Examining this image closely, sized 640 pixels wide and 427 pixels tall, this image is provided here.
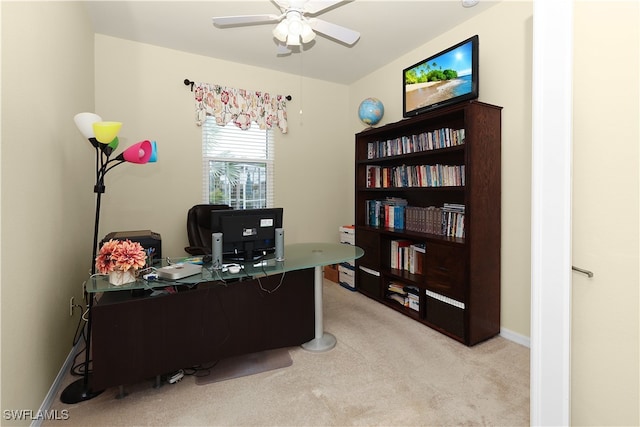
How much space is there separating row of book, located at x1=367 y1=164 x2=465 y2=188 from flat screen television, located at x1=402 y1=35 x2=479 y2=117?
0.54m

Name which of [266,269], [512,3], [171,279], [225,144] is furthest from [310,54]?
[171,279]

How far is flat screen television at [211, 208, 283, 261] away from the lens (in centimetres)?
204

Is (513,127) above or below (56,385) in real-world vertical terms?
above

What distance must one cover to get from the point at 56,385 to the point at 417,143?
3.25 m

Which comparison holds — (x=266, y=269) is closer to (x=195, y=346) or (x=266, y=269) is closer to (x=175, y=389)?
(x=195, y=346)

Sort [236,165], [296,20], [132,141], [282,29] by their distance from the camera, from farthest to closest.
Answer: [236,165]
[132,141]
[282,29]
[296,20]

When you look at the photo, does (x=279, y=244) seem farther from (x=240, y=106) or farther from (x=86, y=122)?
(x=240, y=106)

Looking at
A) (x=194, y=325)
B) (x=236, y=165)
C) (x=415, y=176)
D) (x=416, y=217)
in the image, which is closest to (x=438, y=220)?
(x=416, y=217)

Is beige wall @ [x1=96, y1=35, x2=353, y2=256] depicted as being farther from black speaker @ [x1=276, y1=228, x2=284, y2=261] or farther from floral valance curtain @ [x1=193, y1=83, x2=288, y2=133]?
black speaker @ [x1=276, y1=228, x2=284, y2=261]

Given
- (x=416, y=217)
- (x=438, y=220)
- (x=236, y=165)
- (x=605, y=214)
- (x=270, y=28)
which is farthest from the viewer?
(x=236, y=165)

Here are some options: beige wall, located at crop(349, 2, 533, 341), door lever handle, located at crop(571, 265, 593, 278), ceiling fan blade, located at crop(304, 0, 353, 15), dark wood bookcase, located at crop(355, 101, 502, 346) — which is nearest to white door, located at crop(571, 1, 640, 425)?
door lever handle, located at crop(571, 265, 593, 278)

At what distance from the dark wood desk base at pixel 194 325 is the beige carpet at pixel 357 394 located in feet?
0.56

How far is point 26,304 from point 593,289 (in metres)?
2.54

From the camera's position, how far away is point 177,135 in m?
3.40
